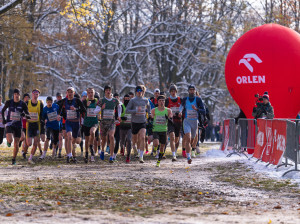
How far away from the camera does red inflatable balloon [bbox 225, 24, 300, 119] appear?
838 inches

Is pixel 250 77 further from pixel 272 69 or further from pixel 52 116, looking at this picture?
pixel 52 116

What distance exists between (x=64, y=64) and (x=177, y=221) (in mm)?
41464

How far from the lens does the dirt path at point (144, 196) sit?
7.38m

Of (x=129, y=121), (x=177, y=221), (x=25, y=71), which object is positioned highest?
(x=25, y=71)

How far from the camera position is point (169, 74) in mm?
42938

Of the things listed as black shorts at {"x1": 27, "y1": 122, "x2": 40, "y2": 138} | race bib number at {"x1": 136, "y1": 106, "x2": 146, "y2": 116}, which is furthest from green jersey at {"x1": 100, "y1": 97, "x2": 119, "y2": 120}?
black shorts at {"x1": 27, "y1": 122, "x2": 40, "y2": 138}

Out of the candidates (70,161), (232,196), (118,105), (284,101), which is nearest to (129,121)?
(118,105)

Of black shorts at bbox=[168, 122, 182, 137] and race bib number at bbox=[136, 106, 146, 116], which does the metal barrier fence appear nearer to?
black shorts at bbox=[168, 122, 182, 137]

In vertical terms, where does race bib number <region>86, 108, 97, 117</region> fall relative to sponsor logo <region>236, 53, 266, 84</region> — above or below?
below

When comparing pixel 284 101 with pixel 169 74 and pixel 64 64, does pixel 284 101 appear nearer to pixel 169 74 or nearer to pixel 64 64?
pixel 169 74

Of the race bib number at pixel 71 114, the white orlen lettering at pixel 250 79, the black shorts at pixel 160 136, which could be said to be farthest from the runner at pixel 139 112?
the white orlen lettering at pixel 250 79

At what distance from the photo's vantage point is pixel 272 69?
21.2 m

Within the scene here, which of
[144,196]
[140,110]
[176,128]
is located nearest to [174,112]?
[176,128]

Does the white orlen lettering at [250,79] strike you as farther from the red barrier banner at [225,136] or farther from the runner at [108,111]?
the runner at [108,111]
